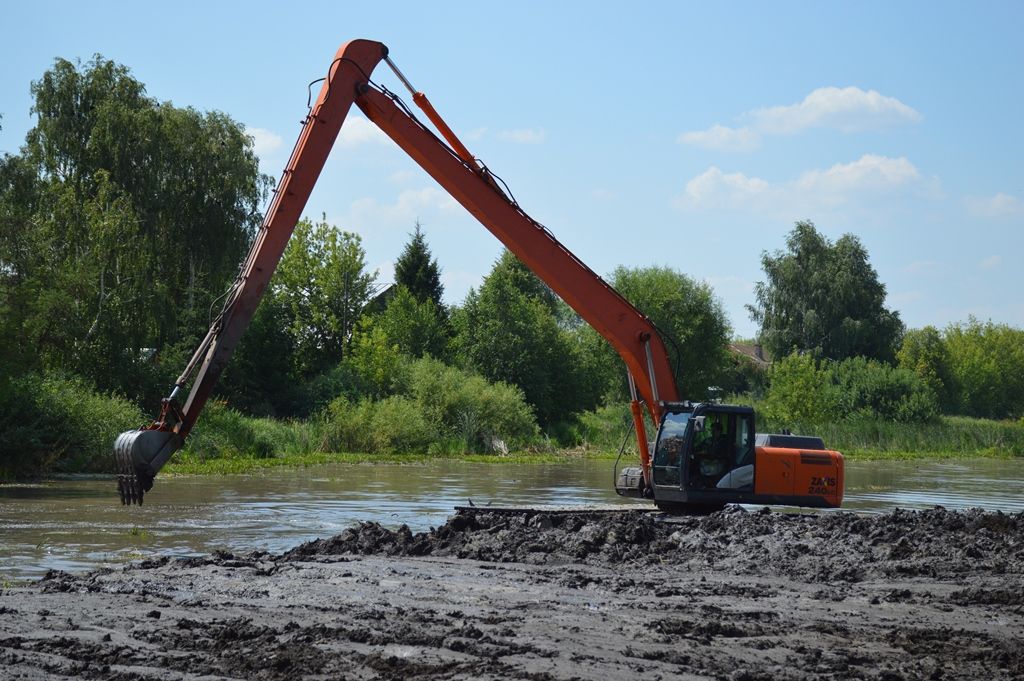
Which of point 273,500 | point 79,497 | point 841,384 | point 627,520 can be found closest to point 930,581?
point 627,520

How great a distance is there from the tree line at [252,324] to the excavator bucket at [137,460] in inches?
530

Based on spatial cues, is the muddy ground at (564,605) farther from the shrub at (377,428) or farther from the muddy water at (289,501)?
the shrub at (377,428)

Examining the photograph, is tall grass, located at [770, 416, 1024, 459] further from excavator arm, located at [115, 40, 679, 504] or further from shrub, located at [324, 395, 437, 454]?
excavator arm, located at [115, 40, 679, 504]

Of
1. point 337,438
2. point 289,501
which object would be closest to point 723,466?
point 289,501

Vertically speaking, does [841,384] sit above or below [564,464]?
above

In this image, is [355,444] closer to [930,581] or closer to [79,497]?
[79,497]

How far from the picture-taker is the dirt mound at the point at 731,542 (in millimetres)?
14383

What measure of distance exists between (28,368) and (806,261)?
5686 centimetres

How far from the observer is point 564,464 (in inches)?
1561

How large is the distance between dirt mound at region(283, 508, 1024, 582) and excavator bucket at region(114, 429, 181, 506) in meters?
1.90

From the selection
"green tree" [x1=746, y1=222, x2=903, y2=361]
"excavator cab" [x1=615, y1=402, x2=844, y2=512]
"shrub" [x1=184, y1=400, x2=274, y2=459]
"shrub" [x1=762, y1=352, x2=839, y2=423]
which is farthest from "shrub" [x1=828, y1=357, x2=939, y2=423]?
"excavator cab" [x1=615, y1=402, x2=844, y2=512]

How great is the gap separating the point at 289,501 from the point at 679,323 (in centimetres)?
4309

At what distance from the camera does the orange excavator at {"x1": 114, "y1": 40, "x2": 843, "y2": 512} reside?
16.2m

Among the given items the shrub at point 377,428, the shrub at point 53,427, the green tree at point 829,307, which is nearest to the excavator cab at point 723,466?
the shrub at point 53,427
